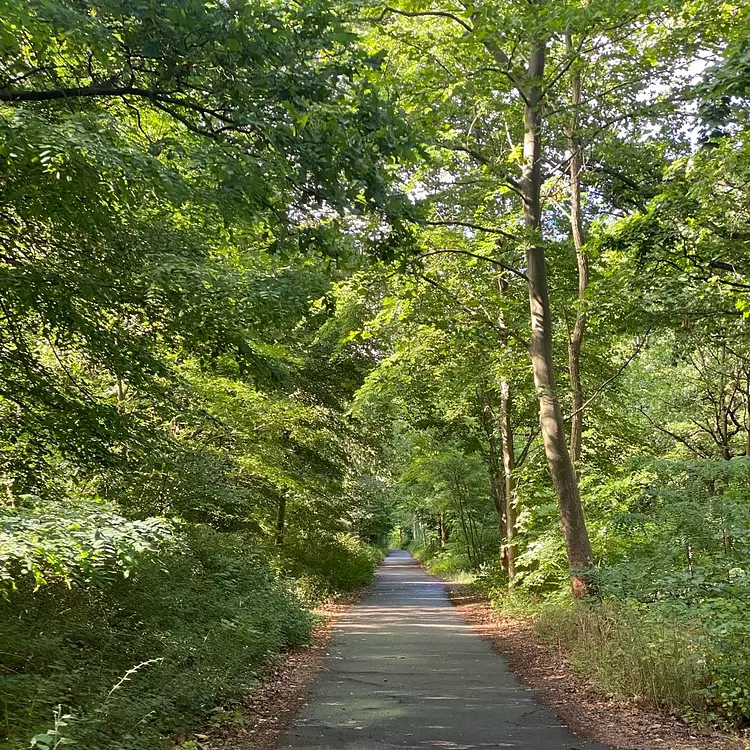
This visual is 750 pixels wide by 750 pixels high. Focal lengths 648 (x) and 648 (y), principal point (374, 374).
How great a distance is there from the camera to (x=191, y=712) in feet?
22.1

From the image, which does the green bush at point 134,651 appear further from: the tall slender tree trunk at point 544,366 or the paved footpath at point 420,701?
the tall slender tree trunk at point 544,366

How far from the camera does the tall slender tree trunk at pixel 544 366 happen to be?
10.9 meters

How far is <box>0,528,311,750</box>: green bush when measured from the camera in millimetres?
5152

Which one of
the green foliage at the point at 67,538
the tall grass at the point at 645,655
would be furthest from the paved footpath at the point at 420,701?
the green foliage at the point at 67,538

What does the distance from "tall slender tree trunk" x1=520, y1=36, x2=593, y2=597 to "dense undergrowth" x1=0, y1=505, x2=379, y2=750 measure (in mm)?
5242

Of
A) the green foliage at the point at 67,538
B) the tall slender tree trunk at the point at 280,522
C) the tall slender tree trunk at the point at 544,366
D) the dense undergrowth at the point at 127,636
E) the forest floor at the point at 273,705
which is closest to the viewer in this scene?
the green foliage at the point at 67,538

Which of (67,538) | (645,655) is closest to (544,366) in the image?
(645,655)

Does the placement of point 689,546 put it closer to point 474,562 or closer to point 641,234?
point 641,234

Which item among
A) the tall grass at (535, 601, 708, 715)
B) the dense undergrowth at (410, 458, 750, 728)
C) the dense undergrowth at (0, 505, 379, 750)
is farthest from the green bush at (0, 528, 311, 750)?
the dense undergrowth at (410, 458, 750, 728)

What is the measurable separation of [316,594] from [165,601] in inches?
434

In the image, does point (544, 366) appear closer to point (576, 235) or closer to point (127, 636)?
point (576, 235)

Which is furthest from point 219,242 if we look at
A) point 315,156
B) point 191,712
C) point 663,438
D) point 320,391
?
point 663,438

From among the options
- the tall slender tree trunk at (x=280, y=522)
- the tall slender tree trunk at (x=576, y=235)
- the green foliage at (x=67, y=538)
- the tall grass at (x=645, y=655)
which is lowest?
the tall grass at (x=645, y=655)

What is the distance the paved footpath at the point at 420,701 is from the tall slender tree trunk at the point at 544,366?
2.27 meters
